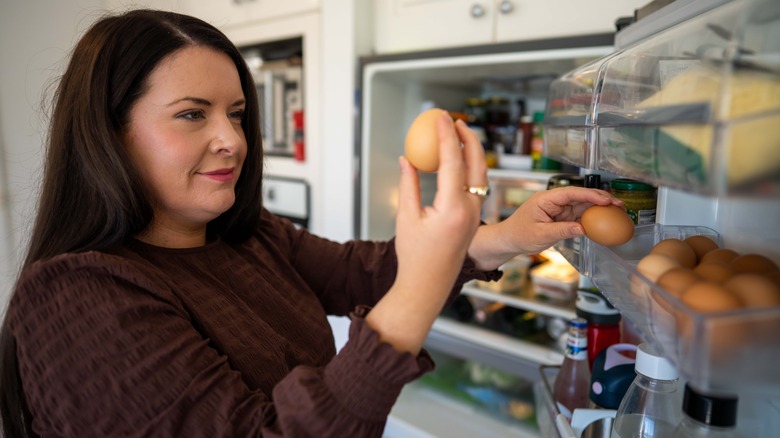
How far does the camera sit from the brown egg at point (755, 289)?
40cm

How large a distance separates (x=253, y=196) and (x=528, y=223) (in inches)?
21.2

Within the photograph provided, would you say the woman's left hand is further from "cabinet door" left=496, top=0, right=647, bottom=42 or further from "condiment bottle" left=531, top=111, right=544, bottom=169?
"condiment bottle" left=531, top=111, right=544, bottom=169

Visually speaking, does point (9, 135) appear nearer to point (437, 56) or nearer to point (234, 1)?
point (234, 1)

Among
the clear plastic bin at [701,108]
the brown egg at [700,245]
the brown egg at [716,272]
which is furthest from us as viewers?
the brown egg at [700,245]

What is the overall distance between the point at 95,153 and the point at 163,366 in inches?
13.2

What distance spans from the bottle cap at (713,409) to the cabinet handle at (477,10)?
1.07 m

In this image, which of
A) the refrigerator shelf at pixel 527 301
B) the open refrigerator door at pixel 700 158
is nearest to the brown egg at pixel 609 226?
the open refrigerator door at pixel 700 158

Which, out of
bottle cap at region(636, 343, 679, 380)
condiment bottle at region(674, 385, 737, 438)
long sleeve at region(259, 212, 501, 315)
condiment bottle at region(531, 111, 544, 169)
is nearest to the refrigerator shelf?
condiment bottle at region(531, 111, 544, 169)

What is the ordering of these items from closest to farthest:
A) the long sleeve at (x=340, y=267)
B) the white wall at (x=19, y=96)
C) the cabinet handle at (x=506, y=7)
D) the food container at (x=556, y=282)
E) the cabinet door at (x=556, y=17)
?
1. the long sleeve at (x=340, y=267)
2. the cabinet door at (x=556, y=17)
3. the cabinet handle at (x=506, y=7)
4. the food container at (x=556, y=282)
5. the white wall at (x=19, y=96)

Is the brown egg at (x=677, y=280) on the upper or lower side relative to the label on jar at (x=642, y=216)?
lower

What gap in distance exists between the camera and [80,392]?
21.7 inches

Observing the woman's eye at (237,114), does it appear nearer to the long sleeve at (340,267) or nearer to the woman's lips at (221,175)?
the woman's lips at (221,175)

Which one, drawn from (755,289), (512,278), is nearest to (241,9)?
(512,278)

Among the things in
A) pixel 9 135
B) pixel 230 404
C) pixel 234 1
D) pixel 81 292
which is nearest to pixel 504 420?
pixel 230 404
